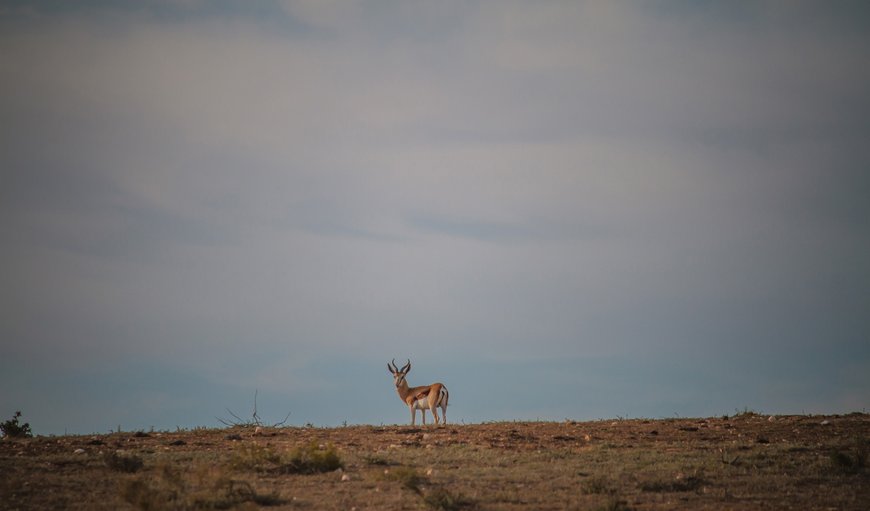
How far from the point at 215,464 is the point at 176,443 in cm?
428

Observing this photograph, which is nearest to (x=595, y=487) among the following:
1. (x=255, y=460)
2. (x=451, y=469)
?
(x=451, y=469)

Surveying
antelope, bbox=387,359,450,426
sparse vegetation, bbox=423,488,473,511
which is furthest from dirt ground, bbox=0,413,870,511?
antelope, bbox=387,359,450,426

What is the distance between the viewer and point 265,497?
1664 centimetres

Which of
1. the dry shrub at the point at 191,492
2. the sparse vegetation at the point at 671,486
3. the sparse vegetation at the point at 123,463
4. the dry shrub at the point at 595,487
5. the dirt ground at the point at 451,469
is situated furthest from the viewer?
the sparse vegetation at the point at 123,463

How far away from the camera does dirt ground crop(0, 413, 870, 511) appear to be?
54.4 ft

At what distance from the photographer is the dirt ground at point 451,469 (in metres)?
16.6

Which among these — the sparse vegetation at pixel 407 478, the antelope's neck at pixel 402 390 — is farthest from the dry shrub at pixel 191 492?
the antelope's neck at pixel 402 390

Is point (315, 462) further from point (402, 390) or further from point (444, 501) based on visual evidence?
point (402, 390)

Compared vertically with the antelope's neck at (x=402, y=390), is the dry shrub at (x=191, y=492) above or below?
below

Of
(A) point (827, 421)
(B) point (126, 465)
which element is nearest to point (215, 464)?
(B) point (126, 465)

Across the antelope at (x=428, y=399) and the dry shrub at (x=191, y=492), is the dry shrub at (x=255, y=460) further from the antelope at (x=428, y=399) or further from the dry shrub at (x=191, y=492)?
the antelope at (x=428, y=399)

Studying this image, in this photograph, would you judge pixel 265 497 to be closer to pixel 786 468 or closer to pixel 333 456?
pixel 333 456

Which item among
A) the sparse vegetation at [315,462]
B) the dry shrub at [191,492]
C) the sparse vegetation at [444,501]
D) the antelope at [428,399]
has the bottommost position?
the sparse vegetation at [444,501]

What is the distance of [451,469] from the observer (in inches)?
784
